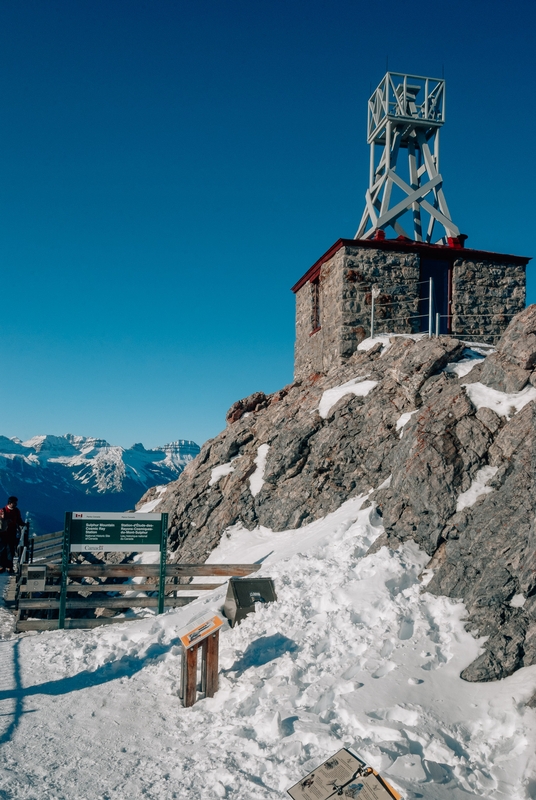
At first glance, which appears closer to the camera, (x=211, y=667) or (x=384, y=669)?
(x=384, y=669)

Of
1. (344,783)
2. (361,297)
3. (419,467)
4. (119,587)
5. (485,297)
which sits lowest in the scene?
(119,587)

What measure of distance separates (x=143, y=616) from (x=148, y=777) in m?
5.57

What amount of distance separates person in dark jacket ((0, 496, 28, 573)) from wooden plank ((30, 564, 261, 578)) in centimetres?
432

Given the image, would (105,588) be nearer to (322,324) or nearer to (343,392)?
(343,392)

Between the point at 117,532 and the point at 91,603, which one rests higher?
the point at 117,532

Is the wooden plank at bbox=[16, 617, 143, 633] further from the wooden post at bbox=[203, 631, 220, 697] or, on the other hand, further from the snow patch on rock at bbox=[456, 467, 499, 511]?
the snow patch on rock at bbox=[456, 467, 499, 511]

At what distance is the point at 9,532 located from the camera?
51.1ft

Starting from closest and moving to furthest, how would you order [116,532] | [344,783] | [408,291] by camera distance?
[344,783] → [116,532] → [408,291]

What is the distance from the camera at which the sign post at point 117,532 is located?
38.3ft

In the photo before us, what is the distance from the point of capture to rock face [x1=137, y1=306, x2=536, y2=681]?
8.78 metres

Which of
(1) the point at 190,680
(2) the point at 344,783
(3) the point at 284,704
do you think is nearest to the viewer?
(2) the point at 344,783

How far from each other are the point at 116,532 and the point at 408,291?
13.2 meters

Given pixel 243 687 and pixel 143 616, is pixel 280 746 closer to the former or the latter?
pixel 243 687

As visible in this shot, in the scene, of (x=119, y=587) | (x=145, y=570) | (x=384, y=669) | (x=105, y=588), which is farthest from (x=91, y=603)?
(x=384, y=669)
